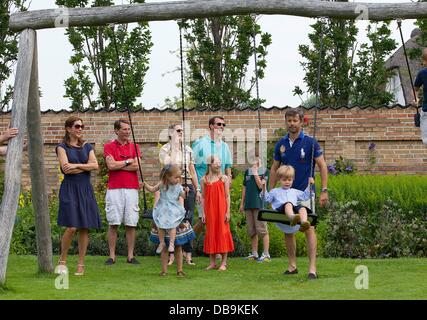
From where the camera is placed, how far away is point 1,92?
22.3 m

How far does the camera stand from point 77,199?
11750 mm

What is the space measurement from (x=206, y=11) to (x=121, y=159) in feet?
9.27

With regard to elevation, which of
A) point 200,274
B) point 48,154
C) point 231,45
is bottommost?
point 200,274

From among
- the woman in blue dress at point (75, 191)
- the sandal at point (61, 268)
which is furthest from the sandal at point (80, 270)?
the sandal at point (61, 268)

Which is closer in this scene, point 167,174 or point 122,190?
point 167,174

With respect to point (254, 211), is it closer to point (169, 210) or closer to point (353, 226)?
point (353, 226)

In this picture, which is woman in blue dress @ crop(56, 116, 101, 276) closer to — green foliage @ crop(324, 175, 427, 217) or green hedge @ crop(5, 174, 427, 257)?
green hedge @ crop(5, 174, 427, 257)

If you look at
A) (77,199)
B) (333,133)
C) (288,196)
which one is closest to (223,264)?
(288,196)

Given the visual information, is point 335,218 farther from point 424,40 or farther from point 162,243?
point 424,40

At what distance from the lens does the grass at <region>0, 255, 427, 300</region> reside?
9781 mm

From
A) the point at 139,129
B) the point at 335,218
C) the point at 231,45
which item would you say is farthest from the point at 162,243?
the point at 231,45

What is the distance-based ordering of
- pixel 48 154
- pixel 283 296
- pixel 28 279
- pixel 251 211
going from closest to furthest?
pixel 283 296 → pixel 28 279 → pixel 251 211 → pixel 48 154

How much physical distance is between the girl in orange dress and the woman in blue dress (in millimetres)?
1544
